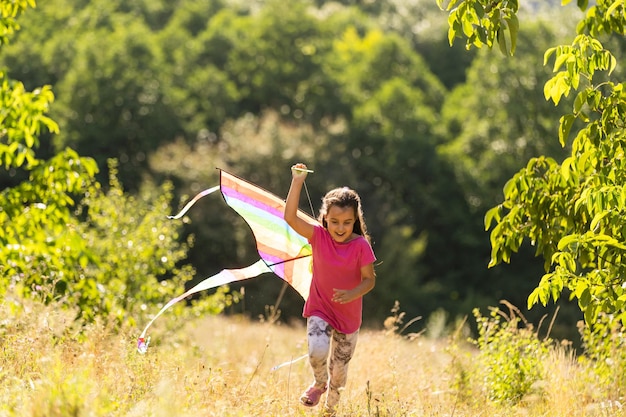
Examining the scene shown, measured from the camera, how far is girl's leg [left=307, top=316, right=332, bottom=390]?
18.6 ft

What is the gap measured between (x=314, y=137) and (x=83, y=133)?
9.29 meters

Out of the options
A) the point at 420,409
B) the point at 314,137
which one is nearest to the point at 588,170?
the point at 420,409

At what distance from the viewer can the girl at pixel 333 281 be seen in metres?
5.71

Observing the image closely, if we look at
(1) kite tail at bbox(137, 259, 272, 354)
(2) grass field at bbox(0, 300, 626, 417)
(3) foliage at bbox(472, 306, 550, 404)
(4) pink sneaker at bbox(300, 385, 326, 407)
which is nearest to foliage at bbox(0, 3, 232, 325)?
(2) grass field at bbox(0, 300, 626, 417)

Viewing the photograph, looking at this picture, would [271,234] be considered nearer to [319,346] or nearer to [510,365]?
[319,346]

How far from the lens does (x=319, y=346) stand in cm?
566

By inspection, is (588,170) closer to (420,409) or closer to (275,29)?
(420,409)

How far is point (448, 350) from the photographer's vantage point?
7.94m

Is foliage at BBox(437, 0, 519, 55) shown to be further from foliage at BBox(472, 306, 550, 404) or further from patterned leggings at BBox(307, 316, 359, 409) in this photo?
foliage at BBox(472, 306, 550, 404)

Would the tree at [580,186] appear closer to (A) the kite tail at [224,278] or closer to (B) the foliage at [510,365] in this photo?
(B) the foliage at [510,365]

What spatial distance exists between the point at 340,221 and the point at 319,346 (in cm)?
73

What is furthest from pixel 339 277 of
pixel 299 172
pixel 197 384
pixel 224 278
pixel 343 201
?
pixel 197 384

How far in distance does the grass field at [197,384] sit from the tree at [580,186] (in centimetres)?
90

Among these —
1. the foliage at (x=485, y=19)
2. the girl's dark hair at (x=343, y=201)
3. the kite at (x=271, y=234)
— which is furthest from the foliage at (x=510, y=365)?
the foliage at (x=485, y=19)
